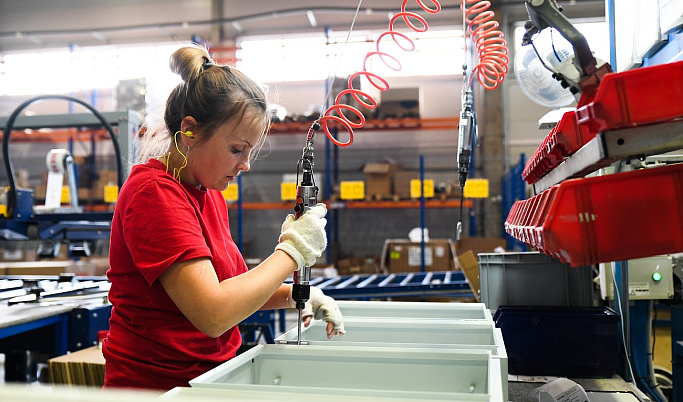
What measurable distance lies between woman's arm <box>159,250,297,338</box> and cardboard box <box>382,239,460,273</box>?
544 centimetres

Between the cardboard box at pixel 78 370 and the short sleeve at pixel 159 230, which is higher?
the short sleeve at pixel 159 230

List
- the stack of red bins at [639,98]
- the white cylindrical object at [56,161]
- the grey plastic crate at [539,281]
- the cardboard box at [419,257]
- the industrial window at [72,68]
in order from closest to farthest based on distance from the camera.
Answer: the stack of red bins at [639,98] → the grey plastic crate at [539,281] → the white cylindrical object at [56,161] → the cardboard box at [419,257] → the industrial window at [72,68]

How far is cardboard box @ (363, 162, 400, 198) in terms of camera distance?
6734 millimetres

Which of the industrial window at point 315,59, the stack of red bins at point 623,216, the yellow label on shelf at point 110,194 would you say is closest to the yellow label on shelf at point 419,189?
the industrial window at point 315,59

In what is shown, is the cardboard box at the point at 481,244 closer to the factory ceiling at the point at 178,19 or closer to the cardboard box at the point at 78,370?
the factory ceiling at the point at 178,19

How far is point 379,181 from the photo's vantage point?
6.78 m

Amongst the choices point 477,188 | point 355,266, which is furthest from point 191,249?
point 355,266

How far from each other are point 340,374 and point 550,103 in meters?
1.31

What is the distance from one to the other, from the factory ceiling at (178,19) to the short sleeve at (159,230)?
6809mm

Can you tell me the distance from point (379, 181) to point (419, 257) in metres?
1.06

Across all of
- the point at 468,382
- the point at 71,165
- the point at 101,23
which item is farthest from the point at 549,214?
the point at 101,23

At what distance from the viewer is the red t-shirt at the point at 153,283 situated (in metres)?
1.06

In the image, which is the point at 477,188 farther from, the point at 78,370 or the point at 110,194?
the point at 78,370

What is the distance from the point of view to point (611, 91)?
0.74 metres
